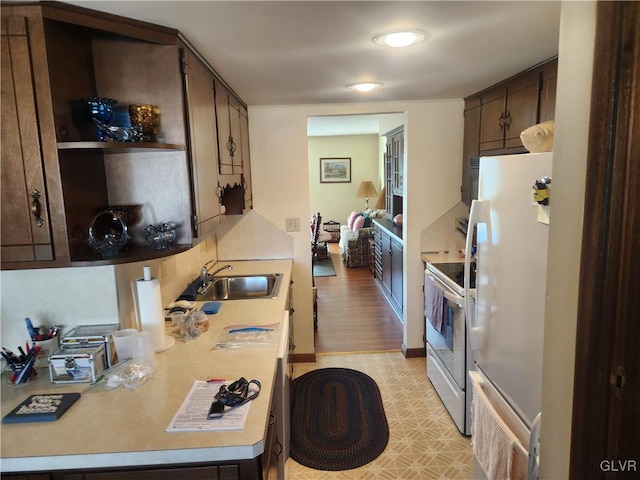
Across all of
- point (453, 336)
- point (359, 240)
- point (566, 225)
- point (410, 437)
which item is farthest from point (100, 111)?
point (359, 240)

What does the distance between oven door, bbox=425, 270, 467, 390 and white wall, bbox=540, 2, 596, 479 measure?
1.49 meters

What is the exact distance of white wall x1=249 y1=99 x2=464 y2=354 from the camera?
3.43m

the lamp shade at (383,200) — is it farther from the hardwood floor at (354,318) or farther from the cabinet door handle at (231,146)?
the cabinet door handle at (231,146)

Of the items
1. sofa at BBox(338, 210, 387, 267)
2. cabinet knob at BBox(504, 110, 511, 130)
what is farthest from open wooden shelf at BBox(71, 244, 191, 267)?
sofa at BBox(338, 210, 387, 267)

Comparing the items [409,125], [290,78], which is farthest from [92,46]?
[409,125]

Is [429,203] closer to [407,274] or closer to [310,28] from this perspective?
→ [407,274]

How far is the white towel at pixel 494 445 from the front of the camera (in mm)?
1496

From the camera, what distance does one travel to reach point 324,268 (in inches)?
279

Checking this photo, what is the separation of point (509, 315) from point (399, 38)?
125 cm

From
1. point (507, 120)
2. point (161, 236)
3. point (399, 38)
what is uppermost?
point (399, 38)

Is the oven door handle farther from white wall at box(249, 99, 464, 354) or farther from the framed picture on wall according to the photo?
the framed picture on wall

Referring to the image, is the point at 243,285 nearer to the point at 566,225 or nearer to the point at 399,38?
the point at 399,38

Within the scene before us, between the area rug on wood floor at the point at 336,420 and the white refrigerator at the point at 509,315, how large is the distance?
0.77 m

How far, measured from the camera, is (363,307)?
16.5ft
